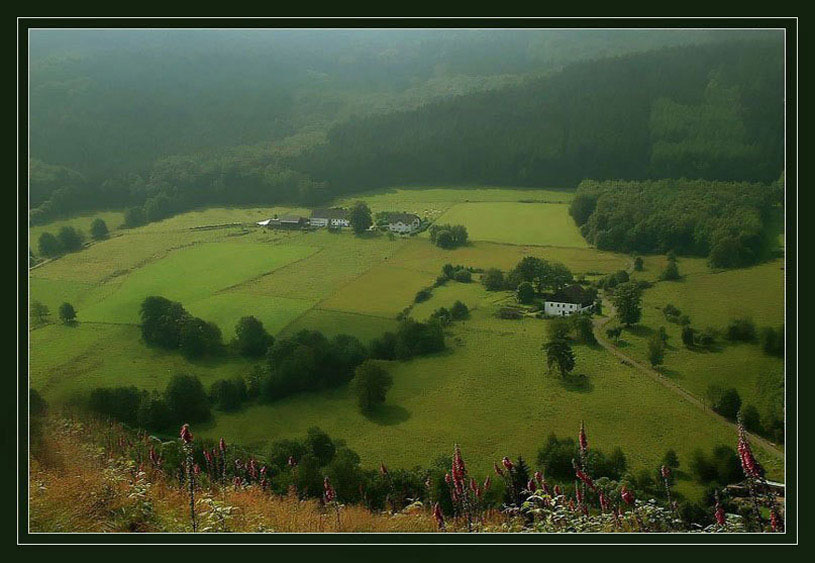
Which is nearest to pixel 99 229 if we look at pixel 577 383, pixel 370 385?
pixel 370 385

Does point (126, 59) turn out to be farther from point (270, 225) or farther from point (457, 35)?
point (457, 35)

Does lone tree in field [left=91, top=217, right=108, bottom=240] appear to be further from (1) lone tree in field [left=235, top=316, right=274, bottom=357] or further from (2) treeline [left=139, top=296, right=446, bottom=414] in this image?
(1) lone tree in field [left=235, top=316, right=274, bottom=357]

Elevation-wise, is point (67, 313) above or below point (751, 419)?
above

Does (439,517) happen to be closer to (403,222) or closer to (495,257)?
(495,257)

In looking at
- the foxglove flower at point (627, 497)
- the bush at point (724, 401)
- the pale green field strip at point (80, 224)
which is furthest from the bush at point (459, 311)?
the pale green field strip at point (80, 224)
